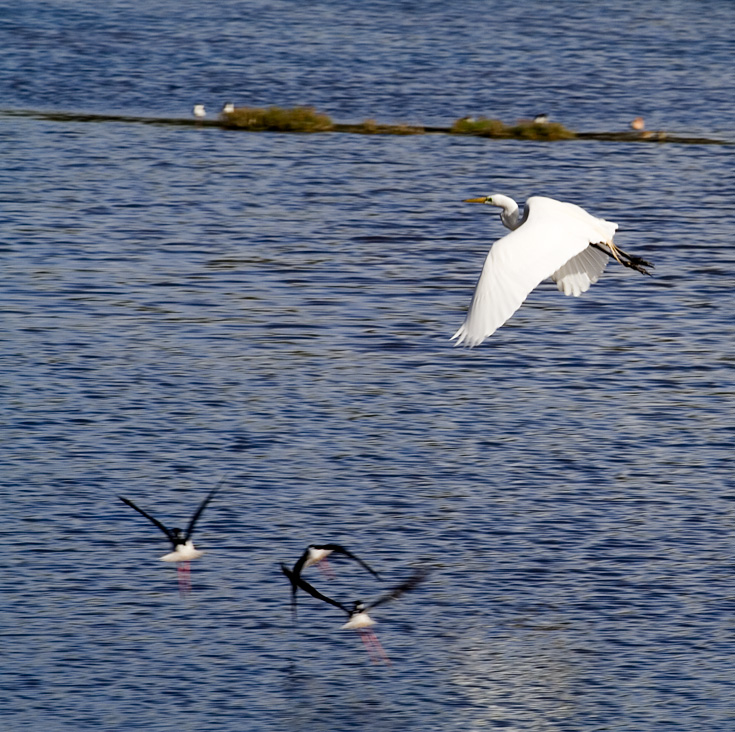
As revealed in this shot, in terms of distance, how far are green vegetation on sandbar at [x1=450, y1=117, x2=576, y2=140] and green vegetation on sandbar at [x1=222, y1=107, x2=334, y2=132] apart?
9.17ft

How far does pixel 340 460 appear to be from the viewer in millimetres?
17641

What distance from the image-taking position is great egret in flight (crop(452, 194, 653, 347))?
12.7m

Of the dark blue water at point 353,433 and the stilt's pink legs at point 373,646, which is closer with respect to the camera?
the dark blue water at point 353,433

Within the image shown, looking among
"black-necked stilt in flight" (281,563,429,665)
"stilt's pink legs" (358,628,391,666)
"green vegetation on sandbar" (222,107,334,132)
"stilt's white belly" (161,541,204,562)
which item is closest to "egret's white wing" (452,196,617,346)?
"black-necked stilt in flight" (281,563,429,665)

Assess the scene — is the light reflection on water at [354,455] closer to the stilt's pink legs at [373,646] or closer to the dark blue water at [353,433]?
the dark blue water at [353,433]

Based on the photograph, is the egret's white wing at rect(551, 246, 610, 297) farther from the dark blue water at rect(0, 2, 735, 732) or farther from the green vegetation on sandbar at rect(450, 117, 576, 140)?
the green vegetation on sandbar at rect(450, 117, 576, 140)

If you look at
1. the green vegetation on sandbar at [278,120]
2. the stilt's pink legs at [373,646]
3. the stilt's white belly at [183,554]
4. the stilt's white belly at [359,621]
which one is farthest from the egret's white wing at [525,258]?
the green vegetation on sandbar at [278,120]

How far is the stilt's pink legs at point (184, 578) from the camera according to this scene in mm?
14453

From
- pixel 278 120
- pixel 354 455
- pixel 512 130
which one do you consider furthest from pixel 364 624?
pixel 512 130

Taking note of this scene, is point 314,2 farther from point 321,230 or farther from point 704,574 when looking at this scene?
point 704,574

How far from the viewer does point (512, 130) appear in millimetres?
36469

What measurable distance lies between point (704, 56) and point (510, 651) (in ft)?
119

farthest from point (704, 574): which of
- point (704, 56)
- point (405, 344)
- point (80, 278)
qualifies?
point (704, 56)

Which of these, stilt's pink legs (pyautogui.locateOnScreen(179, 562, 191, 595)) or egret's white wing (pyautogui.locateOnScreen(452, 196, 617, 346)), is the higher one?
egret's white wing (pyautogui.locateOnScreen(452, 196, 617, 346))
